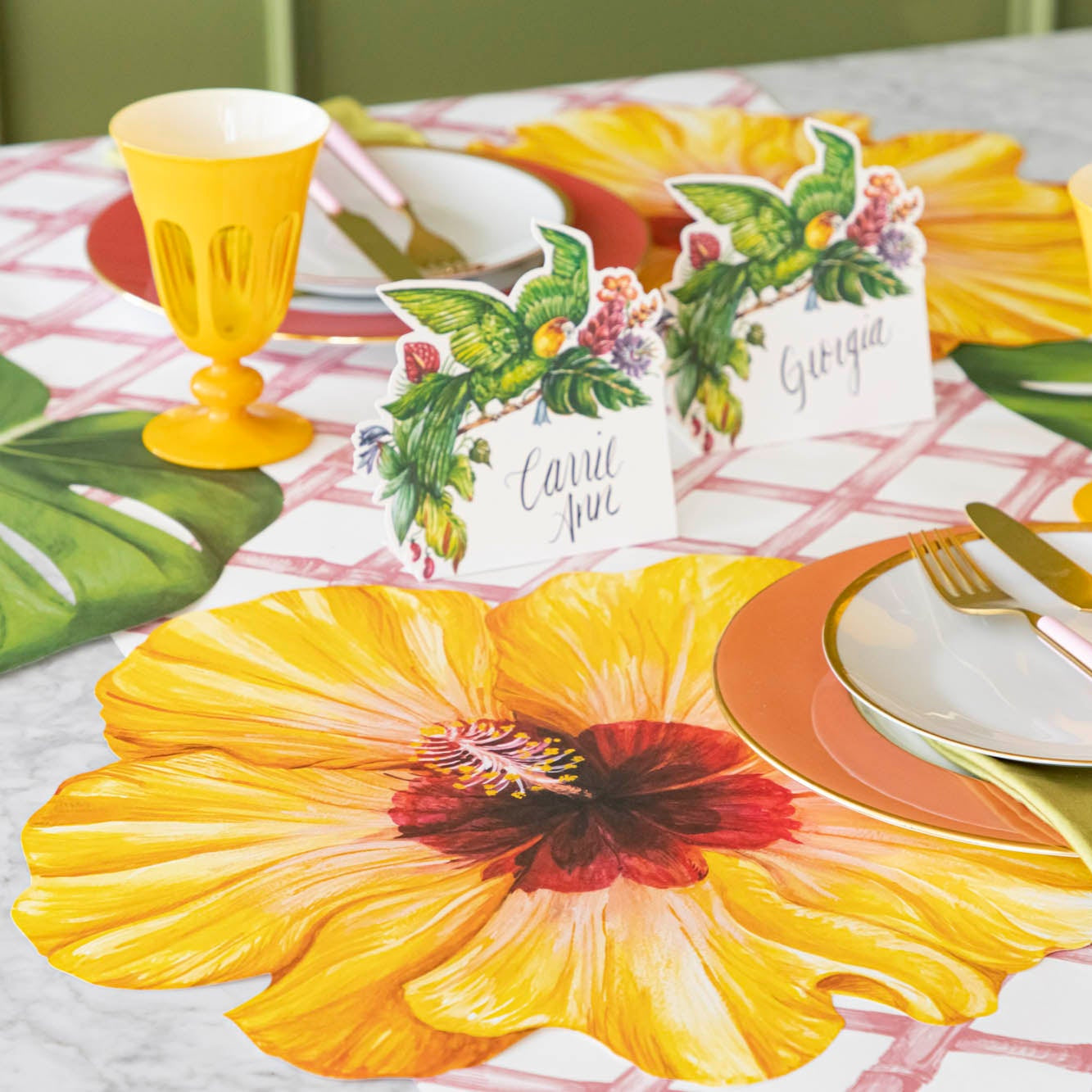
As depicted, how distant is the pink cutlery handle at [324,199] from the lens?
1.21 meters

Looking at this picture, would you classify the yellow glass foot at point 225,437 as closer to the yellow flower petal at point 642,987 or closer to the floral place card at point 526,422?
the floral place card at point 526,422

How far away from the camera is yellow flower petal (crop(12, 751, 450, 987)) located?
612 millimetres

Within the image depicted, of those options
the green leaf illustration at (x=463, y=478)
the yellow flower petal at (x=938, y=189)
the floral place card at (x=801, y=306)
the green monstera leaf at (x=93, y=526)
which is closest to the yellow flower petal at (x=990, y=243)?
the yellow flower petal at (x=938, y=189)

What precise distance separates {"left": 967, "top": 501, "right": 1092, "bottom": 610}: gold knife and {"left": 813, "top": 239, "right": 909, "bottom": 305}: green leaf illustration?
0.25 m

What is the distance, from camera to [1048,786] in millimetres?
640

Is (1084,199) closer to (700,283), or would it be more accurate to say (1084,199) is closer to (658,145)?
(700,283)

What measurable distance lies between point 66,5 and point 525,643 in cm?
213

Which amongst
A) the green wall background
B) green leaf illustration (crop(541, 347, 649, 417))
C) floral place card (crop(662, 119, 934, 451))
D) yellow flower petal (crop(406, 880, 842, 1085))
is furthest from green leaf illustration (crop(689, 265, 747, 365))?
the green wall background

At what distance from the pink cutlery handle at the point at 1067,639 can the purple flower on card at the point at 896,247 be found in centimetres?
39

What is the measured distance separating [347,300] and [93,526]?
→ 268 mm

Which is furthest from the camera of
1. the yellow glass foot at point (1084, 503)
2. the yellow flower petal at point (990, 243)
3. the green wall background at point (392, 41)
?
the green wall background at point (392, 41)

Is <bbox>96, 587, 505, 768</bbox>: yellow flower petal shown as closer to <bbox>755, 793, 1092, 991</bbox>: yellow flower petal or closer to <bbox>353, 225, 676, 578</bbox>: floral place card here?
<bbox>353, 225, 676, 578</bbox>: floral place card

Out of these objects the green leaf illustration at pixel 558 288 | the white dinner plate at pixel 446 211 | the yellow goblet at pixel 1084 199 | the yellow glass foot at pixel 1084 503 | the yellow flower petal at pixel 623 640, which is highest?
the yellow goblet at pixel 1084 199

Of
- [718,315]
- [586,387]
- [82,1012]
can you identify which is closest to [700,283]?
[718,315]
